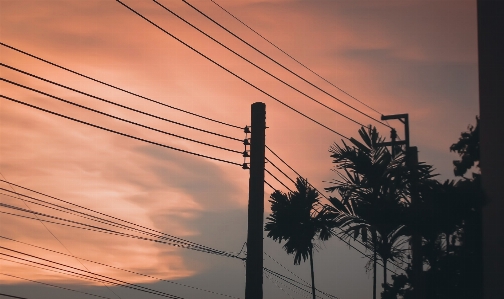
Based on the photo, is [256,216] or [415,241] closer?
[256,216]

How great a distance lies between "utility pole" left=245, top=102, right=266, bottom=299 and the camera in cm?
1667

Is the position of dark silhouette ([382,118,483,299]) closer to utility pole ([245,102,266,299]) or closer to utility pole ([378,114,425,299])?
utility pole ([378,114,425,299])

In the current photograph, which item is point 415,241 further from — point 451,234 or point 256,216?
point 256,216

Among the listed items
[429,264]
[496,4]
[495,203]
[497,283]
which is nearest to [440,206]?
[495,203]

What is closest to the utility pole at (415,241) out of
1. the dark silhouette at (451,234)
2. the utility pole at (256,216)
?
the dark silhouette at (451,234)

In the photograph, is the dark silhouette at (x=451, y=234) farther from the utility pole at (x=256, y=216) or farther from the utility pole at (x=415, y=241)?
the utility pole at (x=256, y=216)

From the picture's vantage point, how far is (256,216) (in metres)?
16.8

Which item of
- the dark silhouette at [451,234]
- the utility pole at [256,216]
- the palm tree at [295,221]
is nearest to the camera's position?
the utility pole at [256,216]

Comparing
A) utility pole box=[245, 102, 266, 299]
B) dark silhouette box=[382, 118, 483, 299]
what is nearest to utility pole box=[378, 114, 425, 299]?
dark silhouette box=[382, 118, 483, 299]

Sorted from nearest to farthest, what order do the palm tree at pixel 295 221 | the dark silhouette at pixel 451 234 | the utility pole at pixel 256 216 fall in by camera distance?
Result: the utility pole at pixel 256 216 → the dark silhouette at pixel 451 234 → the palm tree at pixel 295 221

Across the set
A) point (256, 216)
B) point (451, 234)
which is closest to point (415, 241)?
point (451, 234)

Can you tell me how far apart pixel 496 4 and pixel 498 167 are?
5289mm

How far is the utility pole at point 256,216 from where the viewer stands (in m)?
16.7

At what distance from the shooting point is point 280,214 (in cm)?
Answer: 2514
